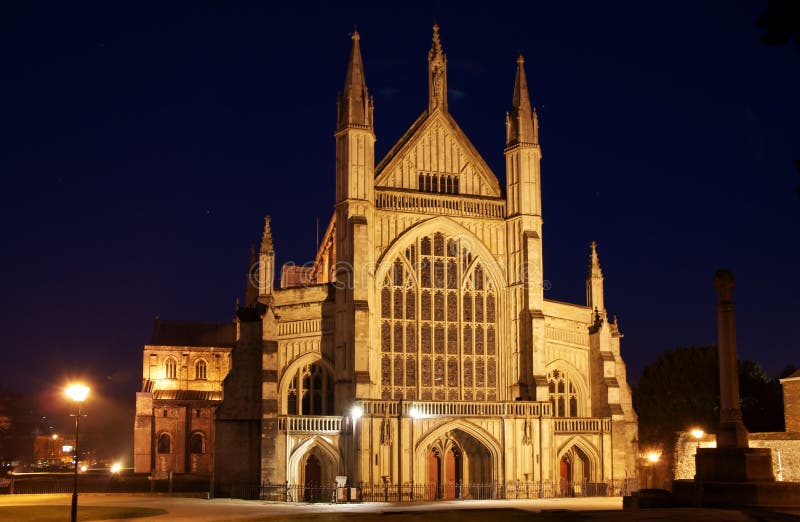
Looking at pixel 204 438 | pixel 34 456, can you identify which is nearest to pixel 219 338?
pixel 204 438

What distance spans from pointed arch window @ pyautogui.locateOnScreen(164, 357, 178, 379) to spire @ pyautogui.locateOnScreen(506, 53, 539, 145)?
42.9 metres

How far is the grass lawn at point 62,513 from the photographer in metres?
33.8

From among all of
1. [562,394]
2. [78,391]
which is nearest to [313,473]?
[562,394]

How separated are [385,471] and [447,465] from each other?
4.38 meters

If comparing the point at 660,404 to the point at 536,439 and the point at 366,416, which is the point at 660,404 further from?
the point at 366,416

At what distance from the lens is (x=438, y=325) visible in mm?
53406

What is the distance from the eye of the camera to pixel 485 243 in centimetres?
5500

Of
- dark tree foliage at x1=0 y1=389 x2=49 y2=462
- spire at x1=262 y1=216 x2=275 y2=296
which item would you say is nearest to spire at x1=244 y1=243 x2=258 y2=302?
spire at x1=262 y1=216 x2=275 y2=296

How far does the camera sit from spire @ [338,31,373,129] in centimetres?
5334

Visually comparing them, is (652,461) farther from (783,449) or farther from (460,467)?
(460,467)

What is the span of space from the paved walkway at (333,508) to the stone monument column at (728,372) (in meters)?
3.90

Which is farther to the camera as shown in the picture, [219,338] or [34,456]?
[34,456]

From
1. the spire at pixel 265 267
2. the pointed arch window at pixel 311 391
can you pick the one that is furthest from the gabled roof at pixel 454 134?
the pointed arch window at pixel 311 391

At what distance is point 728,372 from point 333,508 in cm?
1721
